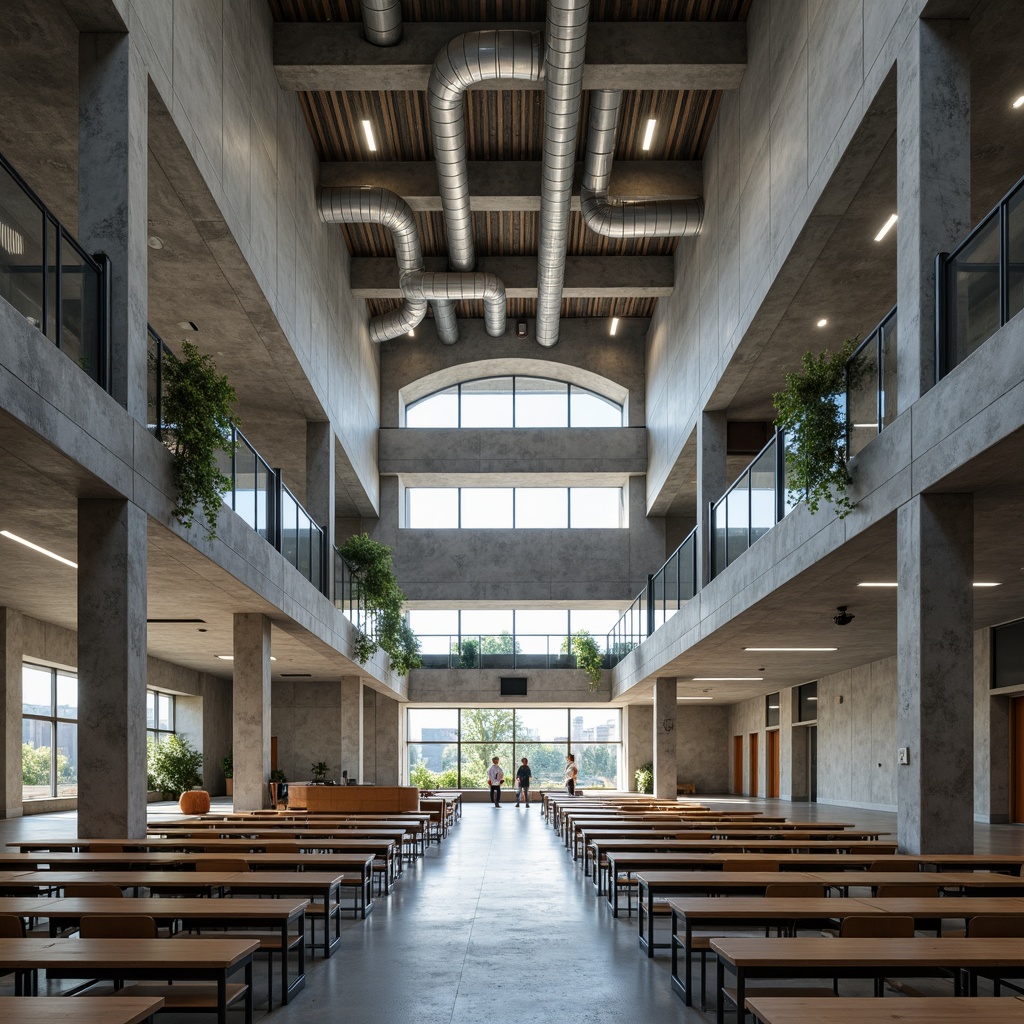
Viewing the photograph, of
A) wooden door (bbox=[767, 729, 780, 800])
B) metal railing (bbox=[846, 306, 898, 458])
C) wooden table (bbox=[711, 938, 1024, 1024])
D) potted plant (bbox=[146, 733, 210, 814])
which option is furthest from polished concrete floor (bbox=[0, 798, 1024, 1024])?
wooden door (bbox=[767, 729, 780, 800])

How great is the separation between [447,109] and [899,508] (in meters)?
11.4

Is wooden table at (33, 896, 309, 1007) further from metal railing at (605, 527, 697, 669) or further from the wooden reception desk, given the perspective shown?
metal railing at (605, 527, 697, 669)

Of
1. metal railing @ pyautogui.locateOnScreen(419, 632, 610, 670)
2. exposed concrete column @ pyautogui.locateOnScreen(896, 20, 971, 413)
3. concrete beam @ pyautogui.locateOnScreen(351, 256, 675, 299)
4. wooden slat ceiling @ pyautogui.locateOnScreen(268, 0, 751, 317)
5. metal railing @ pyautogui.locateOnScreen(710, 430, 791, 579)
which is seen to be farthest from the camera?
metal railing @ pyautogui.locateOnScreen(419, 632, 610, 670)

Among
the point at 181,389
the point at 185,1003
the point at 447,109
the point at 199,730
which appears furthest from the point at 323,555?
the point at 185,1003

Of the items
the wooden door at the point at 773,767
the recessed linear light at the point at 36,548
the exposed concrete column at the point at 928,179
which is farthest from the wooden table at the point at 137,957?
the wooden door at the point at 773,767

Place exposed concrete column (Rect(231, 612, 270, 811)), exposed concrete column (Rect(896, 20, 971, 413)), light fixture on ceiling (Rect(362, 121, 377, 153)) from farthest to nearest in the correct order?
light fixture on ceiling (Rect(362, 121, 377, 153)), exposed concrete column (Rect(231, 612, 270, 811)), exposed concrete column (Rect(896, 20, 971, 413))

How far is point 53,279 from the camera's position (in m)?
8.69

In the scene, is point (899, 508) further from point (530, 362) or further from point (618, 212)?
point (530, 362)

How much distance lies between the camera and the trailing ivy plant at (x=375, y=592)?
24812mm

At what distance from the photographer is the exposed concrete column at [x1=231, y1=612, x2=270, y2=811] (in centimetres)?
1773

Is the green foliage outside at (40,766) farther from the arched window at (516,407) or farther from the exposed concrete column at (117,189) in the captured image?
the exposed concrete column at (117,189)

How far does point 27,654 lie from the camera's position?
21609mm

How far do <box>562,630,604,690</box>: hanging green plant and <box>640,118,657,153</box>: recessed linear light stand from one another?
49.0ft

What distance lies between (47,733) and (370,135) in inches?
553
